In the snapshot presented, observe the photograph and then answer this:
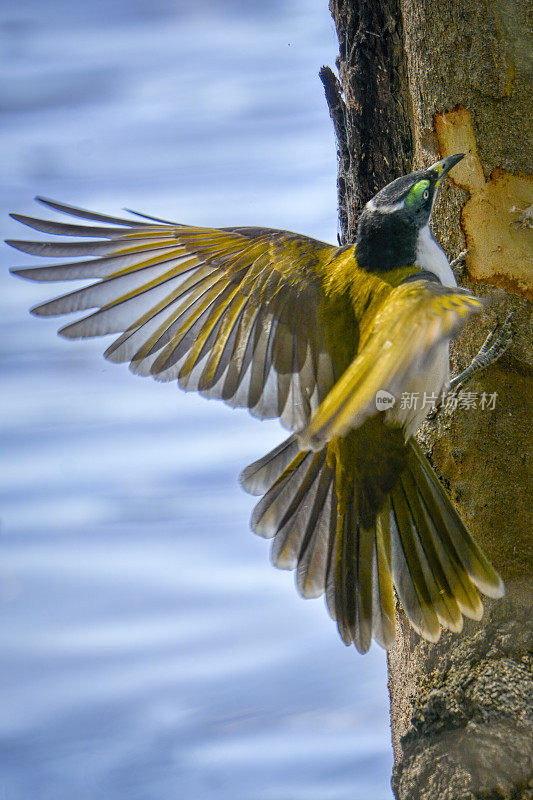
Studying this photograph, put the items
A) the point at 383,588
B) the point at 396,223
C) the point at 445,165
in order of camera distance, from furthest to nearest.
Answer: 1. the point at 396,223
2. the point at 383,588
3. the point at 445,165

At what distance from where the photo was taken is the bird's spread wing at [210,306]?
2.74 metres

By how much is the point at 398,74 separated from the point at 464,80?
2.18 feet

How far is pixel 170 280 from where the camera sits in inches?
118

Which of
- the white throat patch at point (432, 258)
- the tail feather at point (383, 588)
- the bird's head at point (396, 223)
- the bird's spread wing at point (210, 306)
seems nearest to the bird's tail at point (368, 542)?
the tail feather at point (383, 588)

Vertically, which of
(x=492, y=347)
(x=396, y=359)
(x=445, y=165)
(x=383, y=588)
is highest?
(x=445, y=165)

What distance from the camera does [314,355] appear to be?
270 cm

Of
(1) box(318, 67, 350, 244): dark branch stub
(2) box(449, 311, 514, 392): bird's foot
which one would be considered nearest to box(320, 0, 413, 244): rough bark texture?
(1) box(318, 67, 350, 244): dark branch stub

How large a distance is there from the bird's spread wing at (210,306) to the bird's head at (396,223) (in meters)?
0.20

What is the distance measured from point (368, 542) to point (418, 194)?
1.15 metres

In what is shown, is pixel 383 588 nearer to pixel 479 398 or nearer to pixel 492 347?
pixel 479 398

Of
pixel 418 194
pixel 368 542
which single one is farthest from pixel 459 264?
pixel 368 542

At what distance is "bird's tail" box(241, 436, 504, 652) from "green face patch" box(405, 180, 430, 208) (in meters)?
0.79

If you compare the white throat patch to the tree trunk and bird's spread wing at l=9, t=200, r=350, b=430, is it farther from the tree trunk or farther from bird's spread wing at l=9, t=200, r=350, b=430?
bird's spread wing at l=9, t=200, r=350, b=430

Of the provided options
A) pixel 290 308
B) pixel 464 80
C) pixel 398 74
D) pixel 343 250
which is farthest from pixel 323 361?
pixel 398 74
